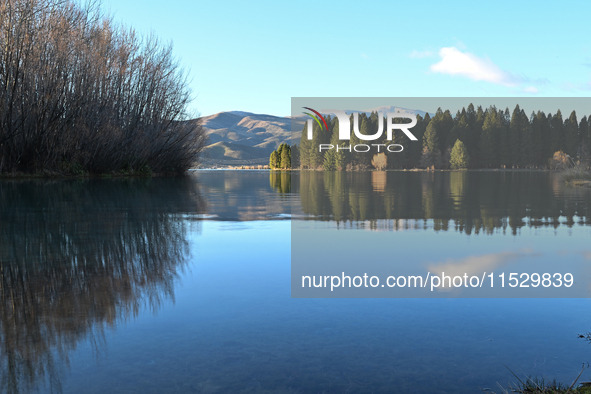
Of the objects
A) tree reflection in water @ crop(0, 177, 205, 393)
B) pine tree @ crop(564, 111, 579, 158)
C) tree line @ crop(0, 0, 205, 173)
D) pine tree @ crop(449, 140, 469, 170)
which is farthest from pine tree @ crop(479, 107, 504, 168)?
tree reflection in water @ crop(0, 177, 205, 393)

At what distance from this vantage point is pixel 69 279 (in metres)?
6.09

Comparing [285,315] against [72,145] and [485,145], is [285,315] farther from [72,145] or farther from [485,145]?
[485,145]

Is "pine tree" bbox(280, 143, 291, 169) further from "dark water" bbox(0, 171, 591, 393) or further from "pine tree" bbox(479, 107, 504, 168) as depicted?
"dark water" bbox(0, 171, 591, 393)

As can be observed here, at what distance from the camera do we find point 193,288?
18.8 ft

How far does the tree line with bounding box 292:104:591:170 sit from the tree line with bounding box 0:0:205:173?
79822mm

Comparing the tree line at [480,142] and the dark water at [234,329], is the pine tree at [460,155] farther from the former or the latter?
the dark water at [234,329]

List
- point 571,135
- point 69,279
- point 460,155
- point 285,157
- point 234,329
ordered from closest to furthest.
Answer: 1. point 234,329
2. point 69,279
3. point 460,155
4. point 571,135
5. point 285,157

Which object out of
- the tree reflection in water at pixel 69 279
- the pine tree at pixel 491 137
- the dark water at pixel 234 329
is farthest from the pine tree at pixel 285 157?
the dark water at pixel 234 329

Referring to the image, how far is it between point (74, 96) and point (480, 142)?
105004mm

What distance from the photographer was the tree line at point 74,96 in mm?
29188

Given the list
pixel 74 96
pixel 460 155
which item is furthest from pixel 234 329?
pixel 460 155

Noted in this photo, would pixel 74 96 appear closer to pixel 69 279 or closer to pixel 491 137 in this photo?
pixel 69 279

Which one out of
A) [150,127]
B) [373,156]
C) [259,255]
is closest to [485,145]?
[373,156]

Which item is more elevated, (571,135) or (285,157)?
(571,135)
